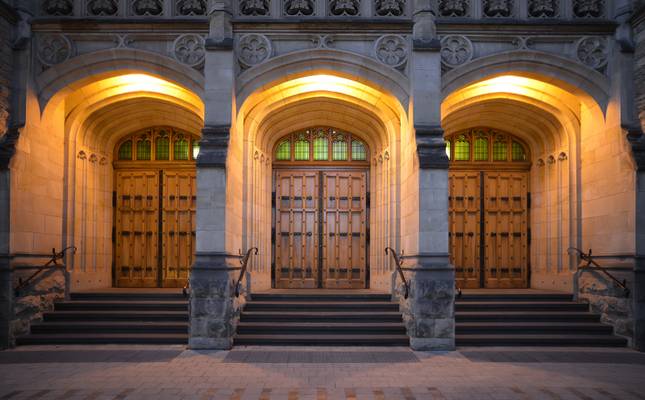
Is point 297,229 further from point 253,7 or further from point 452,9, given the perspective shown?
point 452,9

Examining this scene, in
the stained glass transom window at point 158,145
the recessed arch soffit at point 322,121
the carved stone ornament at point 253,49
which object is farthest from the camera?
the stained glass transom window at point 158,145

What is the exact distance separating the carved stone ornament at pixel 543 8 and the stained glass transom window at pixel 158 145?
7.32 m

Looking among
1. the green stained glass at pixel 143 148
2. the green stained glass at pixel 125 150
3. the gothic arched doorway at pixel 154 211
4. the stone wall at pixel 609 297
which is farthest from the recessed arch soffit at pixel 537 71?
the green stained glass at pixel 125 150

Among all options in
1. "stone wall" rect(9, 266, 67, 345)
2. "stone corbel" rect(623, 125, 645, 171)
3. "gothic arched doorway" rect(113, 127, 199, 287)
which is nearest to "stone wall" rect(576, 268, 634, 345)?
"stone corbel" rect(623, 125, 645, 171)

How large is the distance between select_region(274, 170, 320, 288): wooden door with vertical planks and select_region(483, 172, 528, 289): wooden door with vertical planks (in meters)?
3.75

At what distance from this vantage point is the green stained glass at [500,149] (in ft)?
43.1

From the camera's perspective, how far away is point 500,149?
43.1 feet

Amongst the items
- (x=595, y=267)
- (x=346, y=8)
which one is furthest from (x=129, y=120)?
(x=595, y=267)

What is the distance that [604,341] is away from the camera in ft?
30.8

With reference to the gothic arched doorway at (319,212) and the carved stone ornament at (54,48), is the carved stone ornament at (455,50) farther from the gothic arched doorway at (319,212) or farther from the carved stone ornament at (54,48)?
the carved stone ornament at (54,48)

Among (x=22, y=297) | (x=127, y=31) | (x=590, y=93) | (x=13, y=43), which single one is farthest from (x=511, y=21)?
(x=22, y=297)

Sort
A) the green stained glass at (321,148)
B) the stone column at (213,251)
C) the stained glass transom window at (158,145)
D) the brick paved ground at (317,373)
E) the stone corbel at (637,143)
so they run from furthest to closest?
the stained glass transom window at (158,145)
the green stained glass at (321,148)
the stone corbel at (637,143)
the stone column at (213,251)
the brick paved ground at (317,373)

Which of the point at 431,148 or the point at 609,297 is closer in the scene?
the point at 431,148

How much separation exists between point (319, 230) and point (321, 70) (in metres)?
3.88
